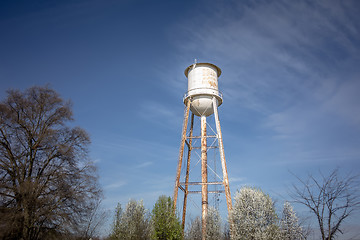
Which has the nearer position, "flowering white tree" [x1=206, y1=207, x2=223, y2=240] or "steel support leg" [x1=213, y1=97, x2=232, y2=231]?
"steel support leg" [x1=213, y1=97, x2=232, y2=231]

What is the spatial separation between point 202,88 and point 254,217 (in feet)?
35.3

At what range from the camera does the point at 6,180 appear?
1598cm

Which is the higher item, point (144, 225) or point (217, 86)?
point (217, 86)

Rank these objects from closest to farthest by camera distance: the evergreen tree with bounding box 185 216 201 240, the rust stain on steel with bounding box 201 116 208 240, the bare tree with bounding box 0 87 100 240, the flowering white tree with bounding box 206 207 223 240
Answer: the bare tree with bounding box 0 87 100 240
the rust stain on steel with bounding box 201 116 208 240
the flowering white tree with bounding box 206 207 223 240
the evergreen tree with bounding box 185 216 201 240

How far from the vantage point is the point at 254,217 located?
18938 mm

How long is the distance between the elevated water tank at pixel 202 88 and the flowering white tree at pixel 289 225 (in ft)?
32.0

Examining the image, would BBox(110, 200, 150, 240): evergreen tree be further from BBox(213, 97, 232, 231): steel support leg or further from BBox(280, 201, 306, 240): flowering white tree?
BBox(280, 201, 306, 240): flowering white tree

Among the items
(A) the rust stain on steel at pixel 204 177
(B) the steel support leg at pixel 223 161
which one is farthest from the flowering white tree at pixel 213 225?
(B) the steel support leg at pixel 223 161

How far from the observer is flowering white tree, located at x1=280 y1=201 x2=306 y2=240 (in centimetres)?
1788

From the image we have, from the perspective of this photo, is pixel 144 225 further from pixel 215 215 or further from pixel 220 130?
pixel 220 130

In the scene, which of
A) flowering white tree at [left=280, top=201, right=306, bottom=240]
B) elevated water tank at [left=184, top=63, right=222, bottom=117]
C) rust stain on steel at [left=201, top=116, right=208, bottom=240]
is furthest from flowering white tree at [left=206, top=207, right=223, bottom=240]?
elevated water tank at [left=184, top=63, right=222, bottom=117]

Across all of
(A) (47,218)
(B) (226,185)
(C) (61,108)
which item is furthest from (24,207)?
(B) (226,185)

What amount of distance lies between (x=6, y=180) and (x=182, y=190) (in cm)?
1223

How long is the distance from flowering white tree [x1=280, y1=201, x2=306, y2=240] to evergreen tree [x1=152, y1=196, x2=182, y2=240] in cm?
699
